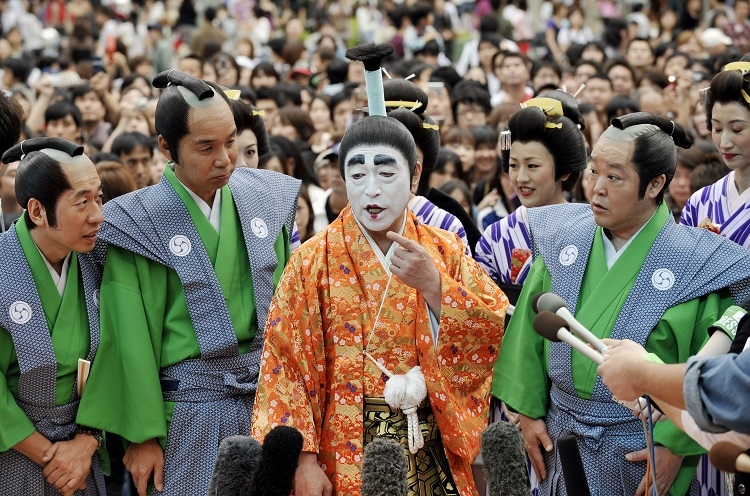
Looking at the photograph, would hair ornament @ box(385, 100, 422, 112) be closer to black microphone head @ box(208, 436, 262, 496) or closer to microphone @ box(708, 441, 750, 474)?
black microphone head @ box(208, 436, 262, 496)

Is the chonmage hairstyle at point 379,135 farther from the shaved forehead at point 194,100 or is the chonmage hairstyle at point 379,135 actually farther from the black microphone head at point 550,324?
the black microphone head at point 550,324

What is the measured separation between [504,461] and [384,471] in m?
0.36

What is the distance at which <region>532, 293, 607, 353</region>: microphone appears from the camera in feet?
10.5

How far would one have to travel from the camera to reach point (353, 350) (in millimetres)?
4035

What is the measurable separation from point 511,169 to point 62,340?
2446 mm

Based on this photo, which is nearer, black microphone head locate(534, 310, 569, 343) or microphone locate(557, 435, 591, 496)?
black microphone head locate(534, 310, 569, 343)

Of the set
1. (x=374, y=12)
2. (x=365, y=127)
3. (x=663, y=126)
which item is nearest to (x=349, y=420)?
(x=365, y=127)

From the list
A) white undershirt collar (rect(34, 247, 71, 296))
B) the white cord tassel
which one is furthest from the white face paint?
white undershirt collar (rect(34, 247, 71, 296))

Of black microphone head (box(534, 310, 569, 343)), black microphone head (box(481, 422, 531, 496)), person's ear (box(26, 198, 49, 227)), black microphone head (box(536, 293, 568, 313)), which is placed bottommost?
black microphone head (box(481, 422, 531, 496))

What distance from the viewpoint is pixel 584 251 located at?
174 inches

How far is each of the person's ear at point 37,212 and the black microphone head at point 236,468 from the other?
1.53m

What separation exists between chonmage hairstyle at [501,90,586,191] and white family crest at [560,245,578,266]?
111 centimetres

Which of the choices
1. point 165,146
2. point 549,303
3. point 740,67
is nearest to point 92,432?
point 165,146

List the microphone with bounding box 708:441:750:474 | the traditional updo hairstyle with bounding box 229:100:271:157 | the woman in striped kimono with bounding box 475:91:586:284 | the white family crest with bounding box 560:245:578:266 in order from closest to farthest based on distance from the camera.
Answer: the microphone with bounding box 708:441:750:474
the white family crest with bounding box 560:245:578:266
the woman in striped kimono with bounding box 475:91:586:284
the traditional updo hairstyle with bounding box 229:100:271:157
